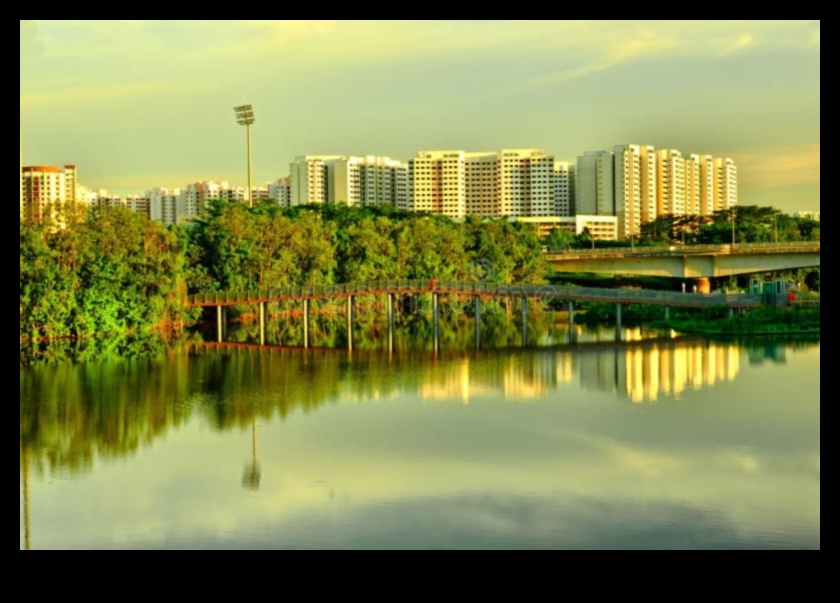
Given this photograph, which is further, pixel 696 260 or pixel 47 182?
pixel 47 182

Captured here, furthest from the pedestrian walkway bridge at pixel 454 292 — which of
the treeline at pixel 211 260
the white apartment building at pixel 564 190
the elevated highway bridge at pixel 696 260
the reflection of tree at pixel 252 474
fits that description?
the white apartment building at pixel 564 190

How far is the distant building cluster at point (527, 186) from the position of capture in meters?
75.4

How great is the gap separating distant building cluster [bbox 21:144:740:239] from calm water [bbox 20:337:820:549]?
2111 inches

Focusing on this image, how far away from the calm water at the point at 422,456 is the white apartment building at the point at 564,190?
58.5 metres

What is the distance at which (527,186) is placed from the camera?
80.5 metres

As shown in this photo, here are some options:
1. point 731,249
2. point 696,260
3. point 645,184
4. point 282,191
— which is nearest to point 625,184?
point 645,184

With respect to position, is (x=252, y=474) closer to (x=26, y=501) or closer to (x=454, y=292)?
(x=26, y=501)

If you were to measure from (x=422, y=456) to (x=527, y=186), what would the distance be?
67411mm

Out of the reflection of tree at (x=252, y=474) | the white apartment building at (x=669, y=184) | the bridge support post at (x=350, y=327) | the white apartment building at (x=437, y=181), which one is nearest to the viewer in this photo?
the reflection of tree at (x=252, y=474)

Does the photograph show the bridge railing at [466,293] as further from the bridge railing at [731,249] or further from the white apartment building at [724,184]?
the white apartment building at [724,184]

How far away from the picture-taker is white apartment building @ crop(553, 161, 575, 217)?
263 feet

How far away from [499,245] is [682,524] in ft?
104
